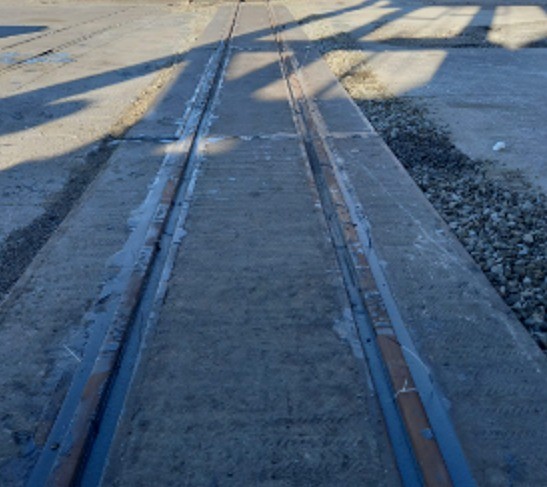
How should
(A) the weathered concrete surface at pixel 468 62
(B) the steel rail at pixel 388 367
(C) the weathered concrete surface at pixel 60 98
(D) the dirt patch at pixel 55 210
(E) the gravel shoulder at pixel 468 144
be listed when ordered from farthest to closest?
(A) the weathered concrete surface at pixel 468 62 < (C) the weathered concrete surface at pixel 60 98 < (D) the dirt patch at pixel 55 210 < (E) the gravel shoulder at pixel 468 144 < (B) the steel rail at pixel 388 367

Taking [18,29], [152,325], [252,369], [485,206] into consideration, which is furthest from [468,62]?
[18,29]

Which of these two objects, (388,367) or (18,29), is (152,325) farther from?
(18,29)

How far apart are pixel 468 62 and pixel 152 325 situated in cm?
1248

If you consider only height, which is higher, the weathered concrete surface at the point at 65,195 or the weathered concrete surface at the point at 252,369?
the weathered concrete surface at the point at 65,195

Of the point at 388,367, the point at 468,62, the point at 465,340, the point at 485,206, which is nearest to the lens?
the point at 388,367

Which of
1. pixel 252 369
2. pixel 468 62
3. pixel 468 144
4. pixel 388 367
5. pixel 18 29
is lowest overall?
pixel 468 62

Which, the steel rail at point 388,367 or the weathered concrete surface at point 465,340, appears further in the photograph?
the weathered concrete surface at point 465,340

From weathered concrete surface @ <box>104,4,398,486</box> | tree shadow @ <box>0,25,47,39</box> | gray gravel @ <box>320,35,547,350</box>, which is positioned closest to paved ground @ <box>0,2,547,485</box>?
weathered concrete surface @ <box>104,4,398,486</box>

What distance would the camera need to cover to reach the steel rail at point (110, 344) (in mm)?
3383

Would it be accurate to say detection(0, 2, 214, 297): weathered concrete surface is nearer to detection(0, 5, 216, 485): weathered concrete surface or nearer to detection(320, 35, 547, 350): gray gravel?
detection(0, 5, 216, 485): weathered concrete surface

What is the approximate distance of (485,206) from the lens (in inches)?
259

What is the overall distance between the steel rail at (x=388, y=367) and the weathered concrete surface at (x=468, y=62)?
2.68m

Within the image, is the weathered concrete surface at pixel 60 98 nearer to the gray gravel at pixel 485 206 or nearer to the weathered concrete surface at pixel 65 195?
the weathered concrete surface at pixel 65 195

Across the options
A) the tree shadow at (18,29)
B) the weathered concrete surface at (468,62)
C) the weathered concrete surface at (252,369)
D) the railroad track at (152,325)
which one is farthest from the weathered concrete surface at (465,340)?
the tree shadow at (18,29)
